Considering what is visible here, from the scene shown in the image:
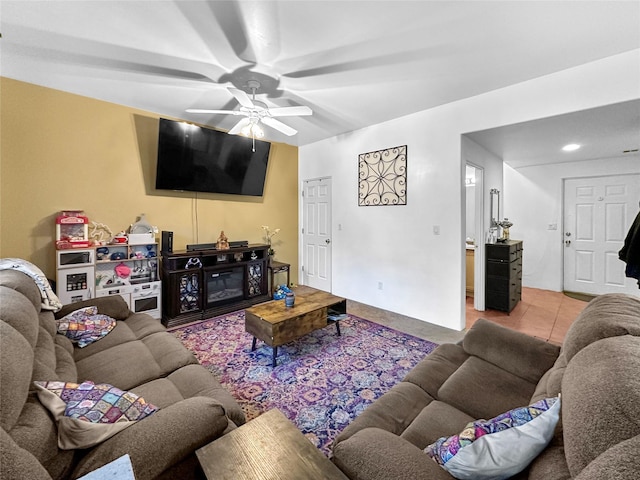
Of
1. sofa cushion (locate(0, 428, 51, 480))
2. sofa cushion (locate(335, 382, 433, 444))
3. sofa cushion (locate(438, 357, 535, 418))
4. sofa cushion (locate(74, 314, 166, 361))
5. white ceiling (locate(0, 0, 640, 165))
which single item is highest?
white ceiling (locate(0, 0, 640, 165))

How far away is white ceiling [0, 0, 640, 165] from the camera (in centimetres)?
182

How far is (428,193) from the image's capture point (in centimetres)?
347

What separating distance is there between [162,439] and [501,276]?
13.9ft

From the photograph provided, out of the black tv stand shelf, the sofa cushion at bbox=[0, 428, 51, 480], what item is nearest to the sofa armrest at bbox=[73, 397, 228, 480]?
the sofa cushion at bbox=[0, 428, 51, 480]

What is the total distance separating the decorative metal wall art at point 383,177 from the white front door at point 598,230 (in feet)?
11.5

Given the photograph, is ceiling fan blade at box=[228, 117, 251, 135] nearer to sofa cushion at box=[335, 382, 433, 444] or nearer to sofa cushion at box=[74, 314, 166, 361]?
sofa cushion at box=[74, 314, 166, 361]

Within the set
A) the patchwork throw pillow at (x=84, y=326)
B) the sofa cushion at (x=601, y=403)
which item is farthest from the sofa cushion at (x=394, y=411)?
the patchwork throw pillow at (x=84, y=326)

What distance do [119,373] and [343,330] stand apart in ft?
7.24

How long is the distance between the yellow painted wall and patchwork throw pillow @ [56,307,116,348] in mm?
1428

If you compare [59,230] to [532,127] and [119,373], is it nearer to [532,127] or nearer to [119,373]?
[119,373]

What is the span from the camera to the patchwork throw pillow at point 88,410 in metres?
0.97

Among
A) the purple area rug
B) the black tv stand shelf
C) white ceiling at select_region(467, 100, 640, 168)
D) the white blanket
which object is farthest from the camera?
the black tv stand shelf

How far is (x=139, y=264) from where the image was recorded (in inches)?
140

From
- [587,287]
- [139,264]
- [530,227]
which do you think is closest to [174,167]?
[139,264]
